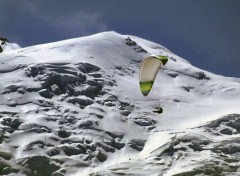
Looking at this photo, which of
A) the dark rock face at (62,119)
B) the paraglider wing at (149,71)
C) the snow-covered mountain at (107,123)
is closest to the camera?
the paraglider wing at (149,71)

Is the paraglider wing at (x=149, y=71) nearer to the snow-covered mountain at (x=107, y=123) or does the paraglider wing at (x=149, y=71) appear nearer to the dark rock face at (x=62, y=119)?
the snow-covered mountain at (x=107, y=123)

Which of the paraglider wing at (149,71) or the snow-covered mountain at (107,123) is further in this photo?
the snow-covered mountain at (107,123)

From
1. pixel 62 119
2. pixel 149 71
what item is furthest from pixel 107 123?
pixel 149 71

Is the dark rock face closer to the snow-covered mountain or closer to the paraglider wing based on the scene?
the snow-covered mountain

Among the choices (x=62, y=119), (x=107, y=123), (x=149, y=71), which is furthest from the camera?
(x=62, y=119)

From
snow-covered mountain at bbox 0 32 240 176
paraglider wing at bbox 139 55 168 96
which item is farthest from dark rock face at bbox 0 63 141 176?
paraglider wing at bbox 139 55 168 96

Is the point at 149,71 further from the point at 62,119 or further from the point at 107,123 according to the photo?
the point at 62,119

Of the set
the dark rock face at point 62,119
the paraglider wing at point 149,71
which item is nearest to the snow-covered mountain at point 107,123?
the dark rock face at point 62,119

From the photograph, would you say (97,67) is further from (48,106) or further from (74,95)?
(48,106)

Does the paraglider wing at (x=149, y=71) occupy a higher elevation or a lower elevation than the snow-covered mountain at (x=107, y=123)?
lower

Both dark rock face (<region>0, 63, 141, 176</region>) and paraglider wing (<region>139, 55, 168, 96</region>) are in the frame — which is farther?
dark rock face (<region>0, 63, 141, 176</region>)
